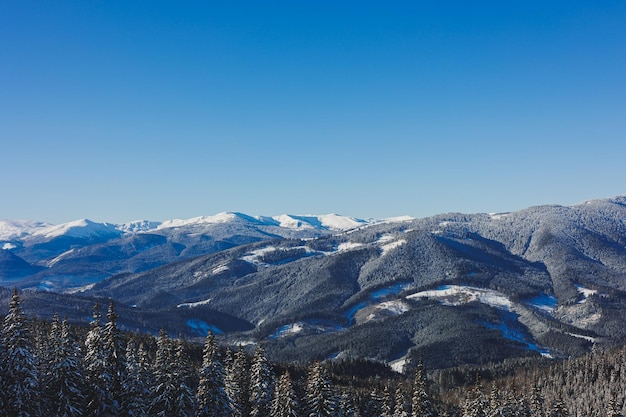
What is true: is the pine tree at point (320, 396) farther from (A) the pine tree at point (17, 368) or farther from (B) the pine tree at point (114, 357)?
(A) the pine tree at point (17, 368)

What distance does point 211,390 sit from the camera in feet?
180

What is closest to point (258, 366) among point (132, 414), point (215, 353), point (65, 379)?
point (215, 353)

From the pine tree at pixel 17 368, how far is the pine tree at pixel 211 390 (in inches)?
717

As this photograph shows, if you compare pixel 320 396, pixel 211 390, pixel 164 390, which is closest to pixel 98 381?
pixel 164 390

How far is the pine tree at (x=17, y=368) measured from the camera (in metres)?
49.9

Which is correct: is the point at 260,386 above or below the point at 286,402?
below

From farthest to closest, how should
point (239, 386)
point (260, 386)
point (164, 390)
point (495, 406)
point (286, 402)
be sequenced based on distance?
point (239, 386), point (495, 406), point (260, 386), point (286, 402), point (164, 390)

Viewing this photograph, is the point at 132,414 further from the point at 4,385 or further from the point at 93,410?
the point at 4,385

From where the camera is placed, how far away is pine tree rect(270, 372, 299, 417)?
58.1 metres

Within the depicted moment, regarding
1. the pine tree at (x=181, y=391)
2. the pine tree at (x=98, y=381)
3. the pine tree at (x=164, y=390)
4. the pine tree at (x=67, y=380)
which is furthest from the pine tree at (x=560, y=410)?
the pine tree at (x=67, y=380)

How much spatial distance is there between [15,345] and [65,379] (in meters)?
6.47

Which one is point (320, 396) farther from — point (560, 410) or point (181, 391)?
point (560, 410)

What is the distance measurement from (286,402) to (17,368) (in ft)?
101

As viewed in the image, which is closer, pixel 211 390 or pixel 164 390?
pixel 164 390
